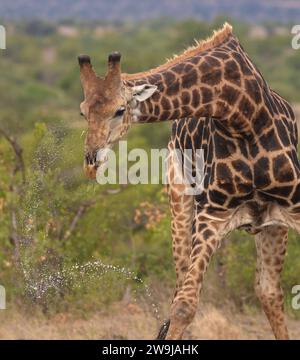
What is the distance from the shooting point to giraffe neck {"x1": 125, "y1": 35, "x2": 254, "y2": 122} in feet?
19.2

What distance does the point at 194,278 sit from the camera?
20.1ft

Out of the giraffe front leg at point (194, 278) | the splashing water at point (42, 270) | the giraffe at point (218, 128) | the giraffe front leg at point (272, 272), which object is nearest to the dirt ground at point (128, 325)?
the splashing water at point (42, 270)

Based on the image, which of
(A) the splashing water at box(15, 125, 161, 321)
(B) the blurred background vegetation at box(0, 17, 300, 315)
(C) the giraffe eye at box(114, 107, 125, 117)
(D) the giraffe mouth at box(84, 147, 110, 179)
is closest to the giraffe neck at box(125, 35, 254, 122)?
(C) the giraffe eye at box(114, 107, 125, 117)

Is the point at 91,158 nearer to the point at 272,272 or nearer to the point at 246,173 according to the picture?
the point at 246,173

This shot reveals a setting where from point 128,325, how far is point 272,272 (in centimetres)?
189

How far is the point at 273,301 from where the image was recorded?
7176 millimetres

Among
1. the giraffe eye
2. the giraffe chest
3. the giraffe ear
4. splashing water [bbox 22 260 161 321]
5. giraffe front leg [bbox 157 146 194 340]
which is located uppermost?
the giraffe ear

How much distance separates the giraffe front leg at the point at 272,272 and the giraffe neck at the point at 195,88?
4.39 ft

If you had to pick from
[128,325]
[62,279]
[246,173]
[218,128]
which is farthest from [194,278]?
[62,279]

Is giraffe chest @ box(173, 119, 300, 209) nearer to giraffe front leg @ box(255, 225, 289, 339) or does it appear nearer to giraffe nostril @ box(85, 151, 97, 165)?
giraffe front leg @ box(255, 225, 289, 339)

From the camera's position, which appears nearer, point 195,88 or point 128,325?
point 195,88

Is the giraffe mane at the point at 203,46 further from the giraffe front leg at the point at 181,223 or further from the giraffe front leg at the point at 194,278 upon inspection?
→ the giraffe front leg at the point at 181,223

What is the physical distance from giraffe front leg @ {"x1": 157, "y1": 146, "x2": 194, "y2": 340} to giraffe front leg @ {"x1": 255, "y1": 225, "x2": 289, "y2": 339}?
0.51m

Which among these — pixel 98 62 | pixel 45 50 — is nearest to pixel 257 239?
pixel 98 62
